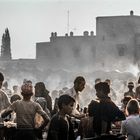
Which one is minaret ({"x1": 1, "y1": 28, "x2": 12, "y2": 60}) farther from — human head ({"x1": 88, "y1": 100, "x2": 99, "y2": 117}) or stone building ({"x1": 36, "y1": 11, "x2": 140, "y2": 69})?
human head ({"x1": 88, "y1": 100, "x2": 99, "y2": 117})

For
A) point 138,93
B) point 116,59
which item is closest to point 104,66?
Answer: point 116,59

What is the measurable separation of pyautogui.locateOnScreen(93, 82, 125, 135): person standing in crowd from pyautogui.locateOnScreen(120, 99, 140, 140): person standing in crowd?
0.69ft

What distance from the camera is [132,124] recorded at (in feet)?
41.5

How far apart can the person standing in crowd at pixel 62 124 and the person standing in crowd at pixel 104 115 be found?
105cm

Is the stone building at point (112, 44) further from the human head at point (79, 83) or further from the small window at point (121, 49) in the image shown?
the human head at point (79, 83)

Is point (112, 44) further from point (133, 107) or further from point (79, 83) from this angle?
point (133, 107)

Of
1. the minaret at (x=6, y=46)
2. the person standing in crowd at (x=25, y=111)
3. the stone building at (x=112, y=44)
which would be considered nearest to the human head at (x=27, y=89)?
the person standing in crowd at (x=25, y=111)

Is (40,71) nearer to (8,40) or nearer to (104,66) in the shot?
(104,66)

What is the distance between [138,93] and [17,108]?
460 centimetres

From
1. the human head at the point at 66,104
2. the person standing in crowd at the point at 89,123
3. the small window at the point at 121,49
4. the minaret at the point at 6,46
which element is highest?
the minaret at the point at 6,46

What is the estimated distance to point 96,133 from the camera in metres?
12.9

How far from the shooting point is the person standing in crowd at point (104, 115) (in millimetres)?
12914

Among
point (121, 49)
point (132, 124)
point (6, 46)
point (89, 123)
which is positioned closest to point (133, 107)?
point (132, 124)

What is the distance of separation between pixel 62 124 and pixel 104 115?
5.03ft
